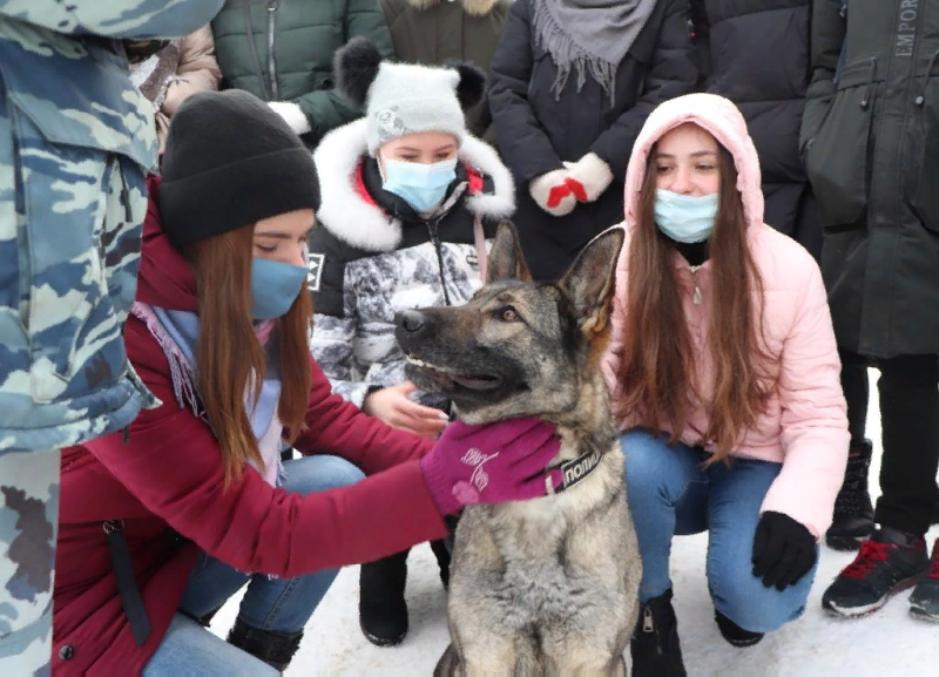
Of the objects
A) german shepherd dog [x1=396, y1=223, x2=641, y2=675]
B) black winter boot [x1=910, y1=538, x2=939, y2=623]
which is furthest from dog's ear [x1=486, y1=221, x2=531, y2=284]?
black winter boot [x1=910, y1=538, x2=939, y2=623]

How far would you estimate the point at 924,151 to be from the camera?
2412mm

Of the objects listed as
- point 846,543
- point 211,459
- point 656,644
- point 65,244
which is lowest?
point 846,543

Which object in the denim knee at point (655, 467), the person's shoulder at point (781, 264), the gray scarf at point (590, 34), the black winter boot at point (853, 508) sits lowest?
the black winter boot at point (853, 508)

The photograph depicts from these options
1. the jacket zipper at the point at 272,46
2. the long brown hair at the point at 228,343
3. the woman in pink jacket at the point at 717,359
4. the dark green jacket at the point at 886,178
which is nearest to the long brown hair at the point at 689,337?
the woman in pink jacket at the point at 717,359

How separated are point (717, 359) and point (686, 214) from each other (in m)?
0.38

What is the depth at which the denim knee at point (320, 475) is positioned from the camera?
214 cm

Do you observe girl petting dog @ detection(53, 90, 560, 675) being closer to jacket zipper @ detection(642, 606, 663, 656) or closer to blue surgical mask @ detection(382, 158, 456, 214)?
jacket zipper @ detection(642, 606, 663, 656)

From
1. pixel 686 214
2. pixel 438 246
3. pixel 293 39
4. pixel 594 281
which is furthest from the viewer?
pixel 293 39

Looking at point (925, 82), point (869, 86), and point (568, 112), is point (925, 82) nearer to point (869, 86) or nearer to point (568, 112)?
point (869, 86)

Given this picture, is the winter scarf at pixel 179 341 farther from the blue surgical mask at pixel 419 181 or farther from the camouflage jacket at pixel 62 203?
the blue surgical mask at pixel 419 181

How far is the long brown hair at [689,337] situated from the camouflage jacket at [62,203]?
1518 millimetres

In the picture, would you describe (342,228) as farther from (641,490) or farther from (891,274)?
(891,274)

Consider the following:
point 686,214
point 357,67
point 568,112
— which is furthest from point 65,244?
point 568,112

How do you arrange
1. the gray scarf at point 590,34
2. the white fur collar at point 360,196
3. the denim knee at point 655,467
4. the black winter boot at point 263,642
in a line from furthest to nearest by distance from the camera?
1. the gray scarf at point 590,34
2. the white fur collar at point 360,196
3. the denim knee at point 655,467
4. the black winter boot at point 263,642
